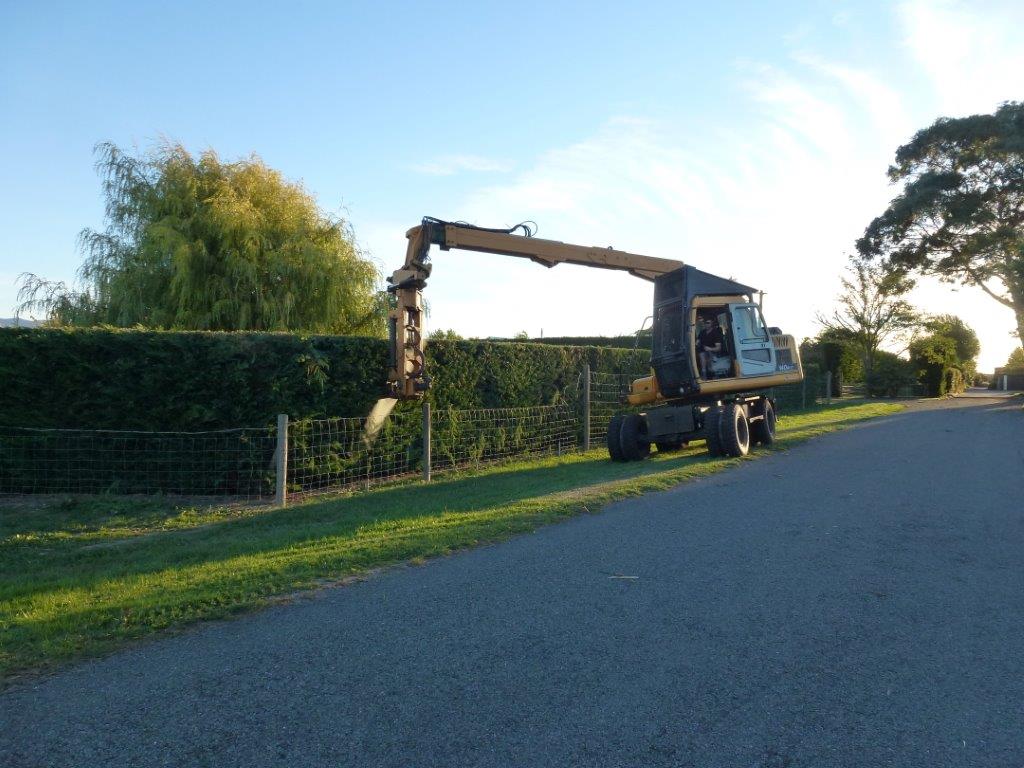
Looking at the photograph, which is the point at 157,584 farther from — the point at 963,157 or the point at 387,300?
the point at 963,157

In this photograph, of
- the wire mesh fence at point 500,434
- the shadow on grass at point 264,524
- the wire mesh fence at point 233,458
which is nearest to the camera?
the shadow on grass at point 264,524

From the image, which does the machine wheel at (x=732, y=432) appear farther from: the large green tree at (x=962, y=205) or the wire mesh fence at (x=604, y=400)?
the large green tree at (x=962, y=205)

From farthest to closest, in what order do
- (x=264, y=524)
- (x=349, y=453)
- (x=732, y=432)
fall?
(x=732, y=432) < (x=349, y=453) < (x=264, y=524)

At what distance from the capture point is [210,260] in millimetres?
19234

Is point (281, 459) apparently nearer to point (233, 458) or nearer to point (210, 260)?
point (233, 458)

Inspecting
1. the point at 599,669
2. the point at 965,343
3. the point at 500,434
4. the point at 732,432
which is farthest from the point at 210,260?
the point at 965,343

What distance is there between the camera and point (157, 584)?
688cm

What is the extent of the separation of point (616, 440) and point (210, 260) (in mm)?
10588

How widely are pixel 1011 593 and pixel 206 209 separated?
18347mm

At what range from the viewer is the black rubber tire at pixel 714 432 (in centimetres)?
1509

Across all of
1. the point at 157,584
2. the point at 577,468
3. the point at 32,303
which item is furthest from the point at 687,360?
the point at 32,303

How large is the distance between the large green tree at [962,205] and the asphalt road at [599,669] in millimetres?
35275

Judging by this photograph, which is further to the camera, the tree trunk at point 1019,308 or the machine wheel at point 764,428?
the tree trunk at point 1019,308

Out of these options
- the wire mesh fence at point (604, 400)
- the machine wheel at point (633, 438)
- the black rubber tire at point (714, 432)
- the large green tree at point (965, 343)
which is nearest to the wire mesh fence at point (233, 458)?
the machine wheel at point (633, 438)
